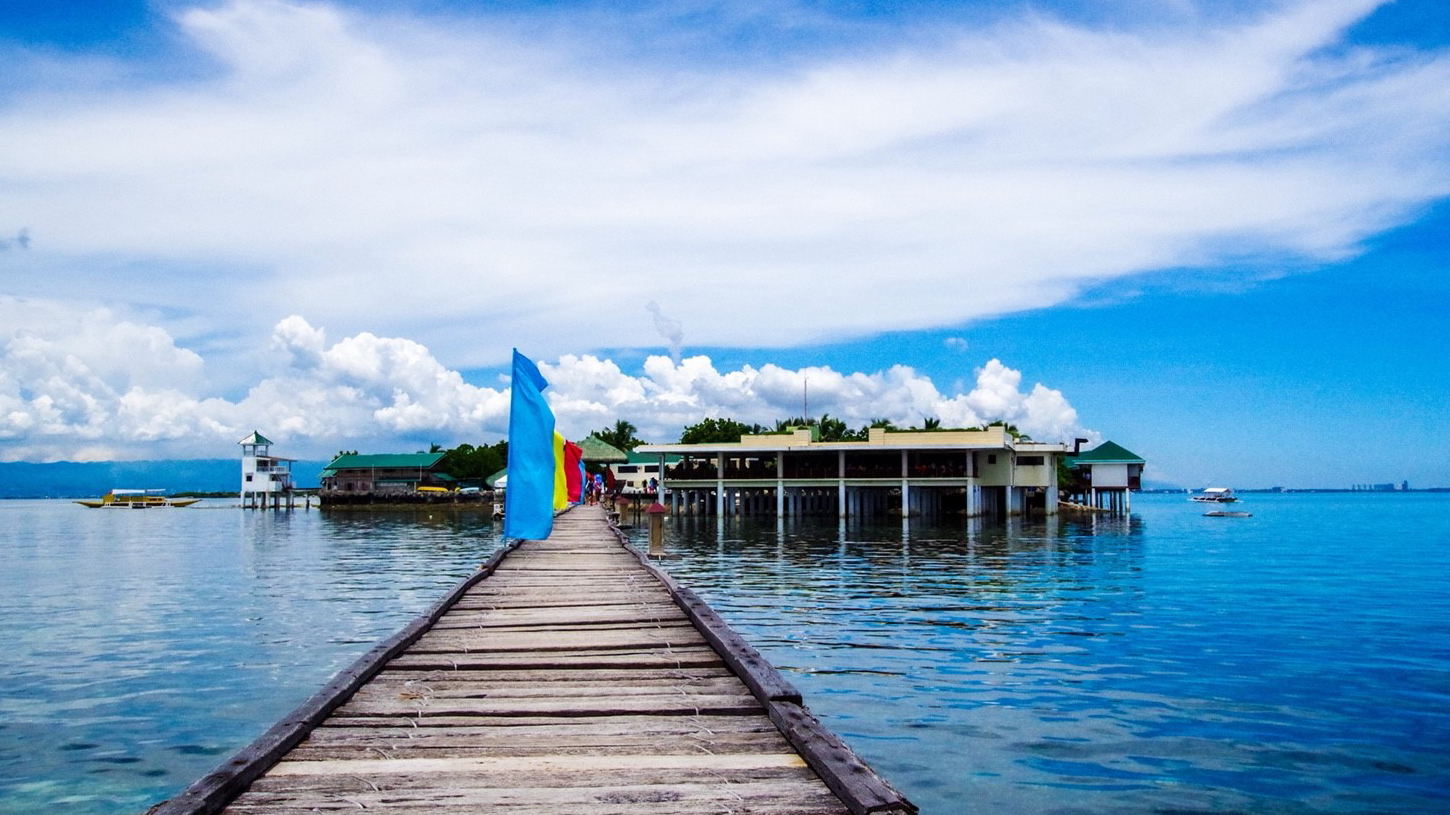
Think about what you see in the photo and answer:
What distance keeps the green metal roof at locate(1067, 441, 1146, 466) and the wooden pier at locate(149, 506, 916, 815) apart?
70115mm

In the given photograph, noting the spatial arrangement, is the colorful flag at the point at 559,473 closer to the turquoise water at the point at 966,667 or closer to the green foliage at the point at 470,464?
the turquoise water at the point at 966,667

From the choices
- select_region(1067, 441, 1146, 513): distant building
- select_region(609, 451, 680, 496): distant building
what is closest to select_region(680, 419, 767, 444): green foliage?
select_region(609, 451, 680, 496): distant building

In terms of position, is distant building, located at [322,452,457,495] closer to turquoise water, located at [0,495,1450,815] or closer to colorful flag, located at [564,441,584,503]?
colorful flag, located at [564,441,584,503]

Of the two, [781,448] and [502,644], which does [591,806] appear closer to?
[502,644]

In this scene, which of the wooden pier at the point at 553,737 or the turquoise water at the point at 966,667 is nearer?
the wooden pier at the point at 553,737

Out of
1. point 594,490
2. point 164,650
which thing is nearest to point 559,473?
point 164,650

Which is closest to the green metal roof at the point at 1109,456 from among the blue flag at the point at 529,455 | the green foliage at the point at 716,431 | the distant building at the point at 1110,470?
the distant building at the point at 1110,470

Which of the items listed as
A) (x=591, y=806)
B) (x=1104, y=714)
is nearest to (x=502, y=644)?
(x=591, y=806)

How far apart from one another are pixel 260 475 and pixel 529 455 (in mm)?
89138

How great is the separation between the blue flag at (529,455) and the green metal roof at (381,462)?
3510 inches

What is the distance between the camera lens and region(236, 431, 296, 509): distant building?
98938 mm

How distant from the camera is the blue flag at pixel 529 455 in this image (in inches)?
781

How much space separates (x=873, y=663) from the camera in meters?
15.3

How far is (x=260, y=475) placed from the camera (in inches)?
3917
